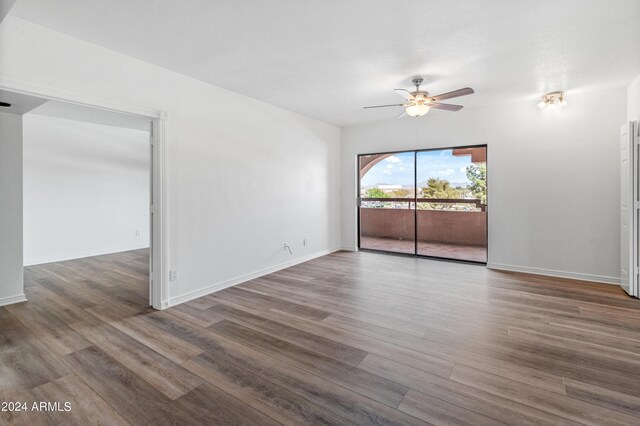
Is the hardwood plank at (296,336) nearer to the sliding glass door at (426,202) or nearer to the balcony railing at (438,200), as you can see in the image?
the sliding glass door at (426,202)

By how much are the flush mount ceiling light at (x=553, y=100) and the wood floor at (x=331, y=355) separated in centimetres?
251

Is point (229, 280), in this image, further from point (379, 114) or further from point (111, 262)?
point (379, 114)

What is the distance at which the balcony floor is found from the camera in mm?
5944

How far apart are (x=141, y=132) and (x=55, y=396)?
639 centimetres

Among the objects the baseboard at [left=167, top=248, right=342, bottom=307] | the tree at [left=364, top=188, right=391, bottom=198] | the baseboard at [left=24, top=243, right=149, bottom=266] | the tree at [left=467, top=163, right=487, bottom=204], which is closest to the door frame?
the baseboard at [left=167, top=248, right=342, bottom=307]

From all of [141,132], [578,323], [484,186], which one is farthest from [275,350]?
[141,132]

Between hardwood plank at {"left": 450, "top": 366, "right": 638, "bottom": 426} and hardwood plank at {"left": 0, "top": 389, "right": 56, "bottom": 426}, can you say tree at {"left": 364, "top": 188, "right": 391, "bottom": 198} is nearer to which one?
hardwood plank at {"left": 450, "top": 366, "right": 638, "bottom": 426}

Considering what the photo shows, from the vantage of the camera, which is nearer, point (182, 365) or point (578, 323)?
point (182, 365)

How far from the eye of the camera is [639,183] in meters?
3.65

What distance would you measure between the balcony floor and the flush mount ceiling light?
2676 millimetres

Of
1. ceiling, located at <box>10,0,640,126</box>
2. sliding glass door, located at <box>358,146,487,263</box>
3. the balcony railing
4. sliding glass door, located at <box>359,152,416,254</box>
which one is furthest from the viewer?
sliding glass door, located at <box>359,152,416,254</box>

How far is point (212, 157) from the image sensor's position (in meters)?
3.96

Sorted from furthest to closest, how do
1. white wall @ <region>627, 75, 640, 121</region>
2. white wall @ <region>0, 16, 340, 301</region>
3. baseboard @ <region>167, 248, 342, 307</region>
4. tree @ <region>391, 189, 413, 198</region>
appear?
tree @ <region>391, 189, 413, 198</region>
white wall @ <region>627, 75, 640, 121</region>
baseboard @ <region>167, 248, 342, 307</region>
white wall @ <region>0, 16, 340, 301</region>

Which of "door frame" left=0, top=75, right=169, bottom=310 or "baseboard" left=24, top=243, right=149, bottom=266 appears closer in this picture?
"door frame" left=0, top=75, right=169, bottom=310
